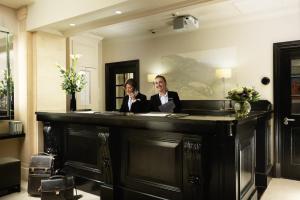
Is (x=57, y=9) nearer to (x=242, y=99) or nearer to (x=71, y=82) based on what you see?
(x=71, y=82)

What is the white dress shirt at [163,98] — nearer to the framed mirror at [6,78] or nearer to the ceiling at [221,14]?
the ceiling at [221,14]

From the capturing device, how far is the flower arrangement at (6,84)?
4035 millimetres

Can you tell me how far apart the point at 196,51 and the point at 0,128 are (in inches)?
150

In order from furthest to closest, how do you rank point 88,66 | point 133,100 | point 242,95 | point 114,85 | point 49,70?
point 114,85
point 88,66
point 49,70
point 133,100
point 242,95

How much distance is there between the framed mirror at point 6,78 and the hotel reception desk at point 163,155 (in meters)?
0.81

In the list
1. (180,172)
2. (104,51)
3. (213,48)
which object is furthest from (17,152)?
(213,48)

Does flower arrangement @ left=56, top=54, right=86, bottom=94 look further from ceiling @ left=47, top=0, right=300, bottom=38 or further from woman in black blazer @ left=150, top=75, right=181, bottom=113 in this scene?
woman in black blazer @ left=150, top=75, right=181, bottom=113

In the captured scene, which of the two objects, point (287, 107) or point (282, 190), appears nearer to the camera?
point (282, 190)

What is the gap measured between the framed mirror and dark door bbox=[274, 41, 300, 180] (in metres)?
4.38

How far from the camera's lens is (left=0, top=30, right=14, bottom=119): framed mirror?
4.03 metres

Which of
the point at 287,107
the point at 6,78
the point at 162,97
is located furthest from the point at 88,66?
the point at 287,107

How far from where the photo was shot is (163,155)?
266 cm

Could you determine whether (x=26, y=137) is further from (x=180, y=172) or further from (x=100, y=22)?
(x=180, y=172)

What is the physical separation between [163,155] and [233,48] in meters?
2.95
